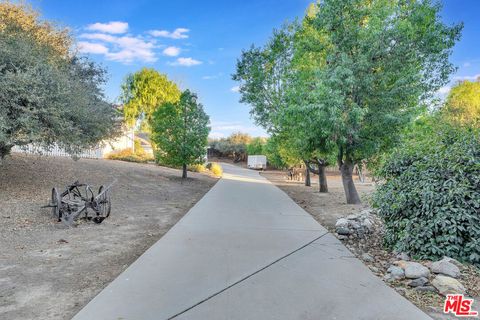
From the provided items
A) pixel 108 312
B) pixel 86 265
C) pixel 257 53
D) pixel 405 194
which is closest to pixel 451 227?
pixel 405 194

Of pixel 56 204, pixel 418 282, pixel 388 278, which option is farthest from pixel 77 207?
pixel 418 282

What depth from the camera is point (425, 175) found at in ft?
18.4

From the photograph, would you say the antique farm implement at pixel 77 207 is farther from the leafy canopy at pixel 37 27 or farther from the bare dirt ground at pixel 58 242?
the leafy canopy at pixel 37 27

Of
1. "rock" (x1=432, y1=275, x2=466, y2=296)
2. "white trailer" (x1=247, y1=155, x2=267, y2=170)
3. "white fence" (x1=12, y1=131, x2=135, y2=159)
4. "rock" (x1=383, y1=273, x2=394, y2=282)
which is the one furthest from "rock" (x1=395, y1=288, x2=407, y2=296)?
"white trailer" (x1=247, y1=155, x2=267, y2=170)

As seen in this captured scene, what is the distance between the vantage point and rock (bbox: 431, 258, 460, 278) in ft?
14.4

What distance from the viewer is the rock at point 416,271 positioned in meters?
4.36

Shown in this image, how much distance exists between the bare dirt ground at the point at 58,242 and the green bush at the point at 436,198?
4870 millimetres

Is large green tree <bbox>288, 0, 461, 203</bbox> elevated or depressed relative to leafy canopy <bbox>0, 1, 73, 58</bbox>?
depressed

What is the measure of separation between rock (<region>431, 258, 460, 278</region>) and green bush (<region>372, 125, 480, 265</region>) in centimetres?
46

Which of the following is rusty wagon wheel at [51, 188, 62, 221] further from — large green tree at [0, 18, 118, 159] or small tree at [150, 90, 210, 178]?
small tree at [150, 90, 210, 178]

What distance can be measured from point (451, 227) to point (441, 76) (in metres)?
9.03

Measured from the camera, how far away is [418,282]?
4227 millimetres

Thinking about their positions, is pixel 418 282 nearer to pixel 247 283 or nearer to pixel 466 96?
pixel 247 283

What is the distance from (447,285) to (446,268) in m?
0.47
